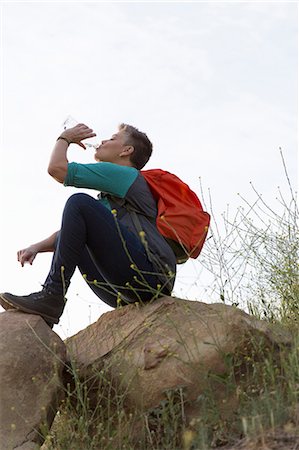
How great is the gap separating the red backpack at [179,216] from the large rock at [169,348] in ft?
1.27

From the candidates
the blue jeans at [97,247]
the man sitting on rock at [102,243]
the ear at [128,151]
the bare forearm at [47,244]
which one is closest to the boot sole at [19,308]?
the man sitting on rock at [102,243]

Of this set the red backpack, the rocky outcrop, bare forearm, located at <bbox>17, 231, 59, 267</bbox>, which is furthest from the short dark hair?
the rocky outcrop

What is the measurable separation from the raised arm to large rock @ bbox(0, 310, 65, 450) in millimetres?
937

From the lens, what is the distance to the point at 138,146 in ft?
Answer: 20.1

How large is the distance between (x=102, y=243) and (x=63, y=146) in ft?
2.33

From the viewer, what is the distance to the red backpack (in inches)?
224

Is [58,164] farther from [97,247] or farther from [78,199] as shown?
[97,247]

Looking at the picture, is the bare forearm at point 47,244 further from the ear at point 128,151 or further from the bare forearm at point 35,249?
the ear at point 128,151

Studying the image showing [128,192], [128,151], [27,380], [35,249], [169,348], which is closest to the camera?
[169,348]

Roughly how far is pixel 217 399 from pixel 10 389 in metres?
1.29

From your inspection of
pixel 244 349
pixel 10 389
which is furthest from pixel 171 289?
pixel 10 389

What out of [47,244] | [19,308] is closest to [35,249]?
[47,244]

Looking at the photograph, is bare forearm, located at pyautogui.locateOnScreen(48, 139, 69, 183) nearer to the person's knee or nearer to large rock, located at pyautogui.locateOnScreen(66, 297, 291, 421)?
the person's knee

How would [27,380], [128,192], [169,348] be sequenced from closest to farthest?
1. [169,348]
2. [27,380]
3. [128,192]
